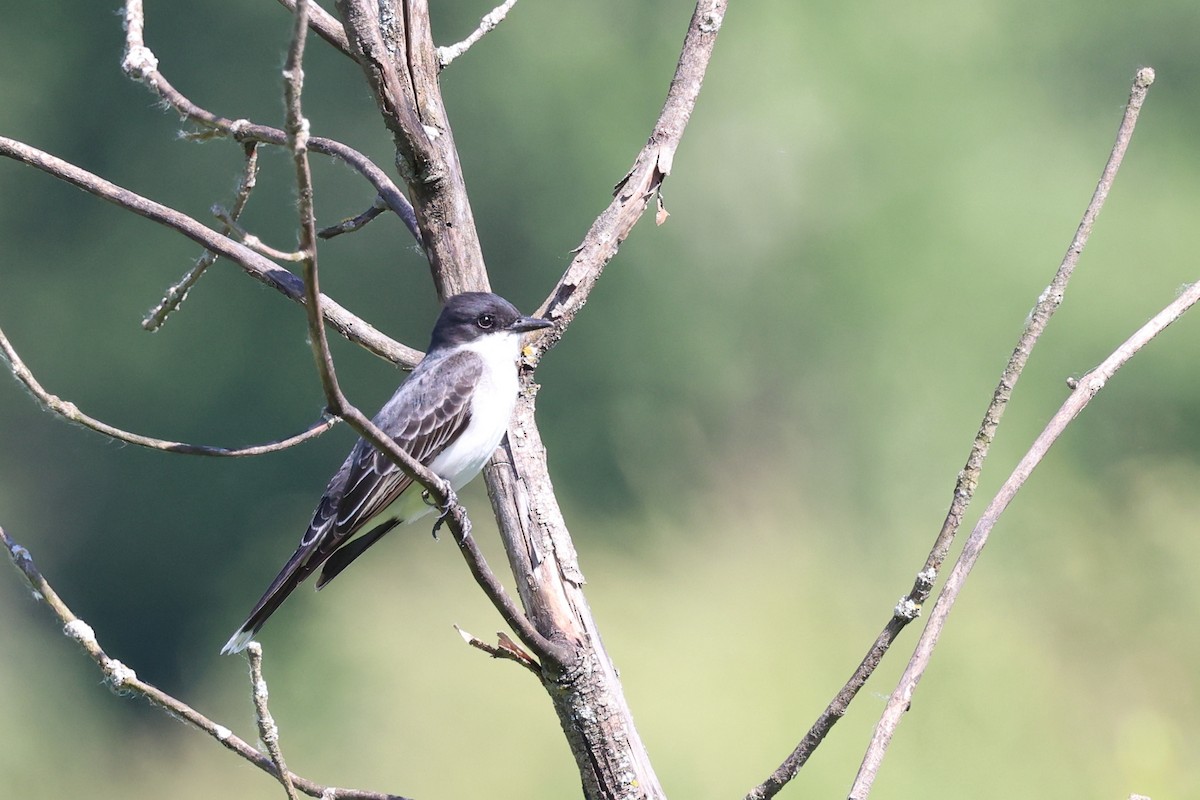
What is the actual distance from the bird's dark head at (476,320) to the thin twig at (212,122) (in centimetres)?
17

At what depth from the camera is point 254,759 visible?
1.88 metres

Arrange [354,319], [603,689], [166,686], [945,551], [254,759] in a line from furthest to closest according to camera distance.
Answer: [166,686] → [354,319] → [603,689] → [254,759] → [945,551]

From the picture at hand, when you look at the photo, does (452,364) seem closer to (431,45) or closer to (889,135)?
(431,45)

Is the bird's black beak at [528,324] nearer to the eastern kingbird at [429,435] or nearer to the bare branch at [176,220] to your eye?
the eastern kingbird at [429,435]

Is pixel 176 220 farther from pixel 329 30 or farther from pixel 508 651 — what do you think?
pixel 508 651

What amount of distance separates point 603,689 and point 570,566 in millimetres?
231

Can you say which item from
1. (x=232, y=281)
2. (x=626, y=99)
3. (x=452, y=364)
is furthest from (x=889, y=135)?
(x=452, y=364)

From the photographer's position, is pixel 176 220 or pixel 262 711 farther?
pixel 176 220

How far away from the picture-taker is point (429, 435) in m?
2.81

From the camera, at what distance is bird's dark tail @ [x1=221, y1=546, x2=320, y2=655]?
8.49 feet

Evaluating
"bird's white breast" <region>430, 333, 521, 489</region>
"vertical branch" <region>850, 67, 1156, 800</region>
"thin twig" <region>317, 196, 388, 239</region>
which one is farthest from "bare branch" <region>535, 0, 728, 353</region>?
"vertical branch" <region>850, 67, 1156, 800</region>

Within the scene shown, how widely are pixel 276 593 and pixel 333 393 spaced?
1.22 meters

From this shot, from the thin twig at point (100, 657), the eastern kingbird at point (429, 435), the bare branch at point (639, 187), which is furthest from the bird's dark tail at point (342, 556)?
the thin twig at point (100, 657)

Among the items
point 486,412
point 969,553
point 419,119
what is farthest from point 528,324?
point 969,553
